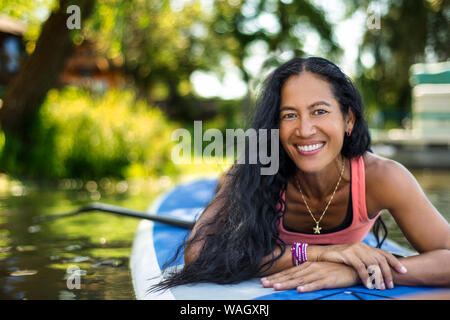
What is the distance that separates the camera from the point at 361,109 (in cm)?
208

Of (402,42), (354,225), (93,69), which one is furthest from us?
(93,69)

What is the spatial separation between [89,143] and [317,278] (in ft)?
19.0

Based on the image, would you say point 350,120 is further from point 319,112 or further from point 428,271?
point 428,271

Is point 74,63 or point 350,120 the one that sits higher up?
point 74,63

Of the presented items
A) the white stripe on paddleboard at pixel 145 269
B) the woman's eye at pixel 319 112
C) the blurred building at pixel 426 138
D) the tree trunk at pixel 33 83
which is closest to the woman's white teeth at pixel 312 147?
the woman's eye at pixel 319 112

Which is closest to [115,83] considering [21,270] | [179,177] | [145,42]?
[145,42]

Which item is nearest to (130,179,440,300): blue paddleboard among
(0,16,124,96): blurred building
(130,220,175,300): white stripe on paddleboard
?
(130,220,175,300): white stripe on paddleboard

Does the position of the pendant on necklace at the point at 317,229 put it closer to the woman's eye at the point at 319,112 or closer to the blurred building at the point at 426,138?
the woman's eye at the point at 319,112

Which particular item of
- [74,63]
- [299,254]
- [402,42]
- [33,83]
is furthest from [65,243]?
[74,63]

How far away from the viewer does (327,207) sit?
215 centimetres

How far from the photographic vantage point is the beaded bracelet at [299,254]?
1896mm

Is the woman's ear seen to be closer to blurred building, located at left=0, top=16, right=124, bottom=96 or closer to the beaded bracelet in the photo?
the beaded bracelet

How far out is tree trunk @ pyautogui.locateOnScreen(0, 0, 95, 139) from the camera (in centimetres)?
723

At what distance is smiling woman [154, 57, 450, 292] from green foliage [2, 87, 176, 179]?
5.36 metres
